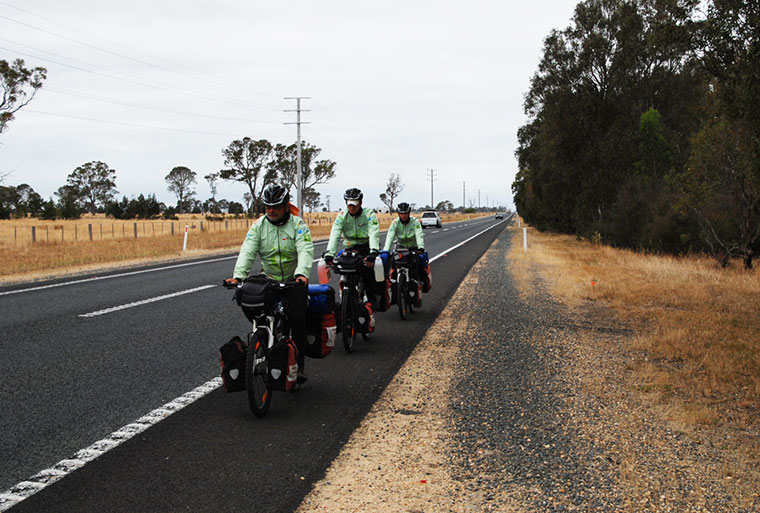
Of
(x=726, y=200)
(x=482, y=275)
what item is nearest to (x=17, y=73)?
(x=482, y=275)

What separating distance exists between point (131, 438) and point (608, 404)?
12.4ft

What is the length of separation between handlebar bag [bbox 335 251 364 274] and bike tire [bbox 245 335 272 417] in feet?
7.87

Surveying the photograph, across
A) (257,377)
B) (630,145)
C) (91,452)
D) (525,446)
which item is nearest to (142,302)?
(257,377)

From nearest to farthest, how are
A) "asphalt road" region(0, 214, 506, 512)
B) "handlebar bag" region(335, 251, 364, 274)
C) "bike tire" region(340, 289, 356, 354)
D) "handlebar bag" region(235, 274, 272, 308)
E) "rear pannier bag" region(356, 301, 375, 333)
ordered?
"asphalt road" region(0, 214, 506, 512) → "handlebar bag" region(235, 274, 272, 308) → "bike tire" region(340, 289, 356, 354) → "handlebar bag" region(335, 251, 364, 274) → "rear pannier bag" region(356, 301, 375, 333)

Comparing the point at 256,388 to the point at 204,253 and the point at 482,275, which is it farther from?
the point at 204,253

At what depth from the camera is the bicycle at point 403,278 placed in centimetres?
907

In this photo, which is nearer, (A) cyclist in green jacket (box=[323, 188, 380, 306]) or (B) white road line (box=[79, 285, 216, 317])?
(A) cyclist in green jacket (box=[323, 188, 380, 306])

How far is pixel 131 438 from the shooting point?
4.16 metres

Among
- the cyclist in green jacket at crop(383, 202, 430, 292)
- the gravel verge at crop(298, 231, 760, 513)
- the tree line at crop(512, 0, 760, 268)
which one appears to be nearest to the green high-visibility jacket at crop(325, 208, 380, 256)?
the cyclist in green jacket at crop(383, 202, 430, 292)

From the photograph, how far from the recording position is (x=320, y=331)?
5.29m

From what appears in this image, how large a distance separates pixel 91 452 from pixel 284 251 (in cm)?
207

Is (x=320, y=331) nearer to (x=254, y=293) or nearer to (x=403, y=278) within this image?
(x=254, y=293)

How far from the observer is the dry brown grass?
5.20 meters

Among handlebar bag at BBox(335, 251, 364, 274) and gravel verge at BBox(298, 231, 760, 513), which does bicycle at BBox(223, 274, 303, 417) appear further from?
handlebar bag at BBox(335, 251, 364, 274)
